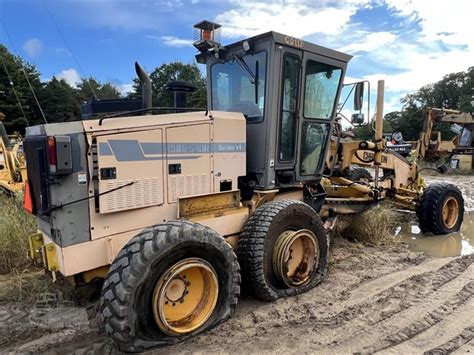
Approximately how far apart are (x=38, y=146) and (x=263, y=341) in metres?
2.38

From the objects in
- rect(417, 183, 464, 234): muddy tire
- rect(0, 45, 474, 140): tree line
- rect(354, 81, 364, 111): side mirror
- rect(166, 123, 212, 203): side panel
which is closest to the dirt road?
rect(166, 123, 212, 203): side panel

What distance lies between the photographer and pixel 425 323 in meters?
3.41

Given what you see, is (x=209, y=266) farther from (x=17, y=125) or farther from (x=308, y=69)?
(x=17, y=125)

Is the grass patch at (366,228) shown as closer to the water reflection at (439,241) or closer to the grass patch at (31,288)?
the water reflection at (439,241)

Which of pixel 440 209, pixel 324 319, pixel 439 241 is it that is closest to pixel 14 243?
pixel 324 319

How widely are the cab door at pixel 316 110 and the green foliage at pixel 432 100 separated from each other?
34.6 m

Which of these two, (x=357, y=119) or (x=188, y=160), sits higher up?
(x=357, y=119)

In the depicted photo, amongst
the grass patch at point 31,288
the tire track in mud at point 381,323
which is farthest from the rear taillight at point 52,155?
the tire track in mud at point 381,323

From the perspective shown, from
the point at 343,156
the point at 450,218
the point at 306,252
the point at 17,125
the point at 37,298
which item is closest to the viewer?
the point at 37,298

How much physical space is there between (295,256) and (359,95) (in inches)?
90.9

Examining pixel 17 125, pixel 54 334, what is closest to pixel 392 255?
pixel 54 334

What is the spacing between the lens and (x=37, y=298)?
12.5 ft

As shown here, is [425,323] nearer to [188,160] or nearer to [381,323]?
[381,323]

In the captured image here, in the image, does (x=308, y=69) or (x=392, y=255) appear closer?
(x=308, y=69)
